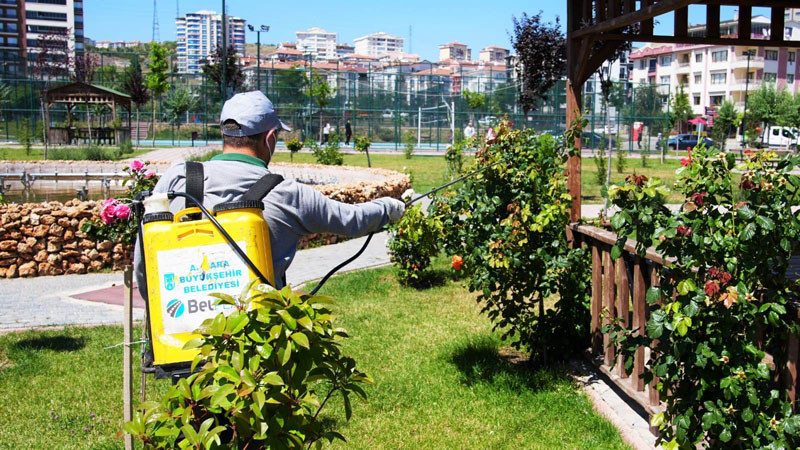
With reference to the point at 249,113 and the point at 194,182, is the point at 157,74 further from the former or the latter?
the point at 194,182

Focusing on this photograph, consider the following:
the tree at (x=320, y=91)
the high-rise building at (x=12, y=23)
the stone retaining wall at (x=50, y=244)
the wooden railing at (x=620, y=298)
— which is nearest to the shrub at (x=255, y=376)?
the wooden railing at (x=620, y=298)

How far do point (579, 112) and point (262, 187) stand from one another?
2.84m

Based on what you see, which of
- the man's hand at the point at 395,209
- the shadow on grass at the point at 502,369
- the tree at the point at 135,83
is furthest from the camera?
the tree at the point at 135,83

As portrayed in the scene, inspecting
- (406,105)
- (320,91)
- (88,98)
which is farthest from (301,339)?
(406,105)

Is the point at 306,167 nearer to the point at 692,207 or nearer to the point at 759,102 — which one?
the point at 692,207

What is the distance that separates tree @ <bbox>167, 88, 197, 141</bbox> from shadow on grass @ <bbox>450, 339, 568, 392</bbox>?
42.1 m

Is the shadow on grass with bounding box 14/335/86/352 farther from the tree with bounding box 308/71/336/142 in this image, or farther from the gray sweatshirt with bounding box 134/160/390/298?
the tree with bounding box 308/71/336/142

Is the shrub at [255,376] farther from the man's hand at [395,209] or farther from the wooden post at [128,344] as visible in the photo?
the wooden post at [128,344]

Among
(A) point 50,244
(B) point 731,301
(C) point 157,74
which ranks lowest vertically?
(A) point 50,244

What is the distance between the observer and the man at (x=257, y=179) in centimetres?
286

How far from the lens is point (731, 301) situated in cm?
280

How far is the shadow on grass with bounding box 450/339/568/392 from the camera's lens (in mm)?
5031

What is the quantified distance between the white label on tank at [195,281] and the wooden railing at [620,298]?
6.63ft

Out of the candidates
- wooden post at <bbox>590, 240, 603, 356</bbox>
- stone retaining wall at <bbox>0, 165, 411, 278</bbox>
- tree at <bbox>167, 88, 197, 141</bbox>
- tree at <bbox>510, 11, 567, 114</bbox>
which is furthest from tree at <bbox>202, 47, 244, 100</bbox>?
wooden post at <bbox>590, 240, 603, 356</bbox>
